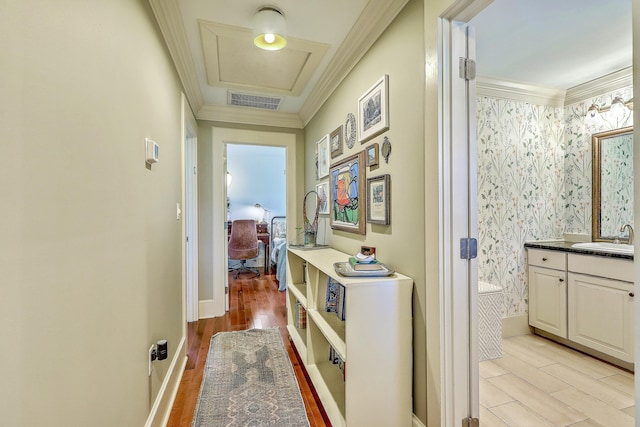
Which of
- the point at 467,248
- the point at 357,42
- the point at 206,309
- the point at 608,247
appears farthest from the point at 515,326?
the point at 206,309

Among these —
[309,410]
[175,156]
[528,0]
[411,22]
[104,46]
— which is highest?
[528,0]

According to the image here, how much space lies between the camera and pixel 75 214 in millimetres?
795

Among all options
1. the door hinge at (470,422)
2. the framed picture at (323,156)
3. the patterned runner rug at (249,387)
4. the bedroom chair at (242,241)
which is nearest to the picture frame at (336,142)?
the framed picture at (323,156)

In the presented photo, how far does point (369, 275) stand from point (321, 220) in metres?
1.44

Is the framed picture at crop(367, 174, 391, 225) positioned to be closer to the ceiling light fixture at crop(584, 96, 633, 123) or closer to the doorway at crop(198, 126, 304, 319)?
the doorway at crop(198, 126, 304, 319)

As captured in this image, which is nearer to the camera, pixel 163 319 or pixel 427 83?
pixel 427 83

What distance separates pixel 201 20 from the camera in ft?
5.90

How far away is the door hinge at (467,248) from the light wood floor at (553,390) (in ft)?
3.44

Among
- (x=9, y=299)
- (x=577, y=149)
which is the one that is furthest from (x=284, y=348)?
(x=577, y=149)

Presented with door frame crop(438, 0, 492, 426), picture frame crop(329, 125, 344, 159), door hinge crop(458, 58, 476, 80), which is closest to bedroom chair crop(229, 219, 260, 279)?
picture frame crop(329, 125, 344, 159)

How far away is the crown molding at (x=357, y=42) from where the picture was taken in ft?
5.35

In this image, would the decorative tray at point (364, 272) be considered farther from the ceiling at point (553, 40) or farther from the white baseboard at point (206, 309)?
the white baseboard at point (206, 309)

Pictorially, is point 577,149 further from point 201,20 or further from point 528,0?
point 201,20

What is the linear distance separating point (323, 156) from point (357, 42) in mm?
1030
